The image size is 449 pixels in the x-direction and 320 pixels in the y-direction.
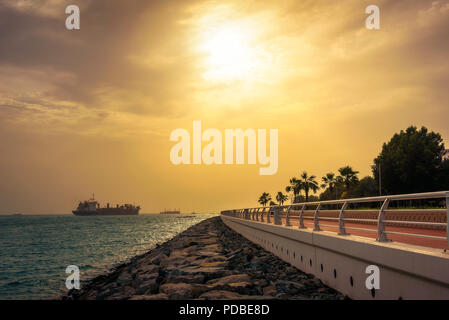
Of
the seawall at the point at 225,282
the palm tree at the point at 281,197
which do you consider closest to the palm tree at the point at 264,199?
the palm tree at the point at 281,197

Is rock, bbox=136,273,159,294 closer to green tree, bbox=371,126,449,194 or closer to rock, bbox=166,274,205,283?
rock, bbox=166,274,205,283

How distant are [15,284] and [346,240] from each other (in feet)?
73.4

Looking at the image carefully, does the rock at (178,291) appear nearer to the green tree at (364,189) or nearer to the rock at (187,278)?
the rock at (187,278)

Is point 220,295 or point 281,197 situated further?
point 281,197

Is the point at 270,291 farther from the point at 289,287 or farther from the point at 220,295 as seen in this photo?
the point at 220,295

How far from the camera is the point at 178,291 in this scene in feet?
39.2

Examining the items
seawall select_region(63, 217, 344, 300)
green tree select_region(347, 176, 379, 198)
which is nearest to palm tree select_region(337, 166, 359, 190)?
green tree select_region(347, 176, 379, 198)

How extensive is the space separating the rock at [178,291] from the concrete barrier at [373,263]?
11.8ft

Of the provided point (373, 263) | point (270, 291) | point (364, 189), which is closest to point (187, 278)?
point (270, 291)

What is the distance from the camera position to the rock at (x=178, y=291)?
1152 cm

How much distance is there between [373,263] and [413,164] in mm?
66071

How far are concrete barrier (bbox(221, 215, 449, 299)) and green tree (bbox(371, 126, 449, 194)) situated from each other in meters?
59.8

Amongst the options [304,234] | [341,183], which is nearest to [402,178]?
[341,183]
